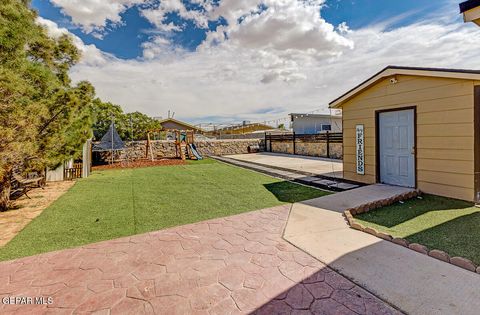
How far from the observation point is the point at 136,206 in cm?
566

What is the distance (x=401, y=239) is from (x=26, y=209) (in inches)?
306

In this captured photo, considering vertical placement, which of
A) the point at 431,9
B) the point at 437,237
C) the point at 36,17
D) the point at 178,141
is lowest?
the point at 437,237

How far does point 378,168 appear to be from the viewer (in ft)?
22.6

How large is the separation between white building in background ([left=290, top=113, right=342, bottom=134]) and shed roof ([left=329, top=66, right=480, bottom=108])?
1485 cm

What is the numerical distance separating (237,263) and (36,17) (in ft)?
23.8

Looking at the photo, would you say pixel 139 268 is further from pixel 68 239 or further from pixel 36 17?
pixel 36 17

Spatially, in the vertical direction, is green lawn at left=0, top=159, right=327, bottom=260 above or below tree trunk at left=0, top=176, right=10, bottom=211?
below

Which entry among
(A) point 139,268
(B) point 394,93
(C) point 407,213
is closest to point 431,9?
(B) point 394,93

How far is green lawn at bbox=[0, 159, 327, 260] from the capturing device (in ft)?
12.8

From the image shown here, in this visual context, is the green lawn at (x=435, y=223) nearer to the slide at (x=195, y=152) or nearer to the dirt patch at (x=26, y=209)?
the dirt patch at (x=26, y=209)

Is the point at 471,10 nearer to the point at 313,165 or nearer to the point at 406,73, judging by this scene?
the point at 406,73

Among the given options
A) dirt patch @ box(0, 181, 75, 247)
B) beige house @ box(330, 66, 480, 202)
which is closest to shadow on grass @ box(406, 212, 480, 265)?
beige house @ box(330, 66, 480, 202)

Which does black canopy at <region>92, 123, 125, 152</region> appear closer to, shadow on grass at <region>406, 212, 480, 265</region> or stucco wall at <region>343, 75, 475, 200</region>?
stucco wall at <region>343, 75, 475, 200</region>

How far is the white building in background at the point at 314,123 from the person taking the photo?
22.9m
